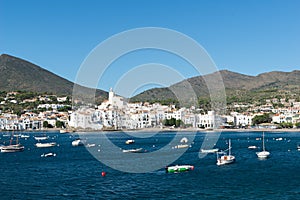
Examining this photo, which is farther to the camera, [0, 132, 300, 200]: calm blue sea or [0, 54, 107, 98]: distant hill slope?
[0, 54, 107, 98]: distant hill slope

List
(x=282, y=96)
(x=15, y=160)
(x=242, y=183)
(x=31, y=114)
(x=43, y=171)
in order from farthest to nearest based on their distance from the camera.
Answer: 1. (x=282, y=96)
2. (x=31, y=114)
3. (x=15, y=160)
4. (x=43, y=171)
5. (x=242, y=183)

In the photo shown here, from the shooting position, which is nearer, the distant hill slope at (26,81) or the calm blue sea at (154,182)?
the calm blue sea at (154,182)

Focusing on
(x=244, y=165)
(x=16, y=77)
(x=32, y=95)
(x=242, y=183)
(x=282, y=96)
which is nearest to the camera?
(x=242, y=183)

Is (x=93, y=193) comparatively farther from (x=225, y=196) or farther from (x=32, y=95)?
(x=32, y=95)

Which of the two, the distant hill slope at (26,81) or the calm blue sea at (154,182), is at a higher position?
the distant hill slope at (26,81)

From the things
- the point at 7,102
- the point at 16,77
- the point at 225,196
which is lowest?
the point at 225,196

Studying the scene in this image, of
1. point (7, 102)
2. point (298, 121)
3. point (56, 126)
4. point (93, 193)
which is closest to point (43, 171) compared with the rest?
point (93, 193)

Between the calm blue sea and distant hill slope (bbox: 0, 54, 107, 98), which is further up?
distant hill slope (bbox: 0, 54, 107, 98)

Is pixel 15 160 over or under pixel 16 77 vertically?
under

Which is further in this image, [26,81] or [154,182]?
[26,81]

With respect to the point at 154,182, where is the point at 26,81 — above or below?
above

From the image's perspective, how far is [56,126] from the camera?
10175 centimetres

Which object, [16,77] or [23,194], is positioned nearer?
[23,194]

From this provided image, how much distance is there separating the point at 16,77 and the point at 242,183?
6859 inches
